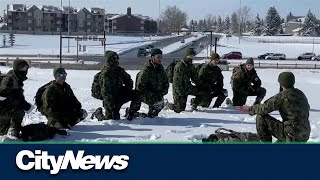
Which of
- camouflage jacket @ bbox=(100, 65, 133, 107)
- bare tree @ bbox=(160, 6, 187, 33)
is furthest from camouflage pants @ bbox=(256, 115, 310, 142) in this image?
bare tree @ bbox=(160, 6, 187, 33)

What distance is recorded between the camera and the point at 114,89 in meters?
9.48

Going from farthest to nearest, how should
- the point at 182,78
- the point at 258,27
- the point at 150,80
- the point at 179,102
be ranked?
the point at 258,27 → the point at 179,102 → the point at 182,78 → the point at 150,80

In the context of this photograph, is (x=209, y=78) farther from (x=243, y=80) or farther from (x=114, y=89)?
(x=114, y=89)

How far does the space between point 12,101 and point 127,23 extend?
12192cm

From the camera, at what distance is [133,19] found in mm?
129250

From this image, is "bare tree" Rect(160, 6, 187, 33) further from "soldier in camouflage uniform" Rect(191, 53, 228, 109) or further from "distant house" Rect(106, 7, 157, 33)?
"soldier in camouflage uniform" Rect(191, 53, 228, 109)

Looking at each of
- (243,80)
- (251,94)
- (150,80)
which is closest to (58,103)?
(150,80)

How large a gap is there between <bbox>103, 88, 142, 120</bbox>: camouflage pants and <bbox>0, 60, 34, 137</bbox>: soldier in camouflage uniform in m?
2.03

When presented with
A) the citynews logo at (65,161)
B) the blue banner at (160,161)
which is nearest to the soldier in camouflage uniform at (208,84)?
the blue banner at (160,161)

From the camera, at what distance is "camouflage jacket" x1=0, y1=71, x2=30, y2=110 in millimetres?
7750

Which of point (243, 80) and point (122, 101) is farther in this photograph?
point (243, 80)

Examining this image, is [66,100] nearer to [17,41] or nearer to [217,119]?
[217,119]

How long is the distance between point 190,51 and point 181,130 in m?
2.66

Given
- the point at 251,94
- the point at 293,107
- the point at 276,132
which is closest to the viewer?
the point at 293,107
